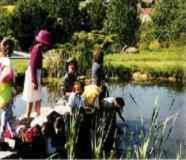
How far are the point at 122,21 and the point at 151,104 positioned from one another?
15.0m

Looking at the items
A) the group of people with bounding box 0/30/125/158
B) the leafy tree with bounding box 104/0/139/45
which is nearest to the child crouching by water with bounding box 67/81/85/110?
the group of people with bounding box 0/30/125/158

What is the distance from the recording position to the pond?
11.1 m

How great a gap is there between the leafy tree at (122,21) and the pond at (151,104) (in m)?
Result: 9.81

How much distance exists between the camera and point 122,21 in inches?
1195

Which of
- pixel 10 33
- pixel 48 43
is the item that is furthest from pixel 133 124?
pixel 10 33

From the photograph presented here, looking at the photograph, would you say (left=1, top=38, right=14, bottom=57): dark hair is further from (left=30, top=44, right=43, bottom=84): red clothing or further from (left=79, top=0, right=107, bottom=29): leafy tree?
(left=79, top=0, right=107, bottom=29): leafy tree

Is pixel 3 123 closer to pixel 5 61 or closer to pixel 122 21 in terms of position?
pixel 5 61

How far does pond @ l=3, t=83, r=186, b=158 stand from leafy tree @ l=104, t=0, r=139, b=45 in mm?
9813

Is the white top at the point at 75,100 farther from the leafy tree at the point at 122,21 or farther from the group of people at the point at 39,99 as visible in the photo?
the leafy tree at the point at 122,21

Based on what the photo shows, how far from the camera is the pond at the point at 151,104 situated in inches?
436

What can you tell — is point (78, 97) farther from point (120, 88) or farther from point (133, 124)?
point (120, 88)

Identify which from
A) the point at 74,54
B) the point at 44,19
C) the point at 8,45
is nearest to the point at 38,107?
the point at 8,45

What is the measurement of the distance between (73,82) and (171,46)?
21.2m

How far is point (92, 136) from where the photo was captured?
8438 millimetres
